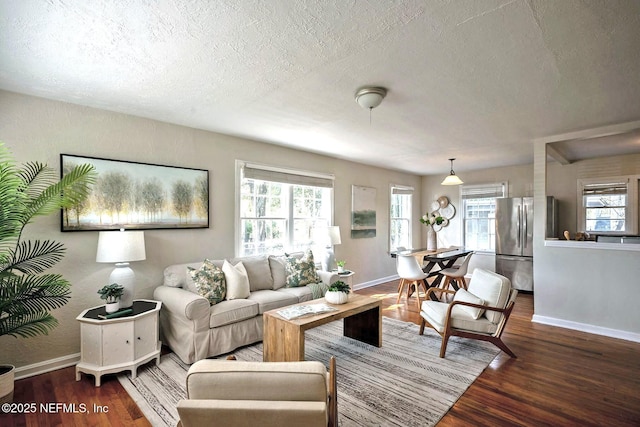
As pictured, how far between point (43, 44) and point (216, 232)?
2.40 m

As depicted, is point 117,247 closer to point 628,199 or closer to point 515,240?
point 515,240

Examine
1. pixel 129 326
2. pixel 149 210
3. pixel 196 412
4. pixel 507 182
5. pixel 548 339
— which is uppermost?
pixel 507 182

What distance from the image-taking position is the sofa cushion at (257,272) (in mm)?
3689

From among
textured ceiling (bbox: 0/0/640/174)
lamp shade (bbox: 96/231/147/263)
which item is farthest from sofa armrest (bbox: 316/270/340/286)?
lamp shade (bbox: 96/231/147/263)

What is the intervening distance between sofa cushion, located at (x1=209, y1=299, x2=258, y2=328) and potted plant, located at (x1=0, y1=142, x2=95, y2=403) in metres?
1.19

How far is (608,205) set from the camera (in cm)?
523

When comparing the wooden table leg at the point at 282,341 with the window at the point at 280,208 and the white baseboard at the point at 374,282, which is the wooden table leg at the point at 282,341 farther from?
the white baseboard at the point at 374,282

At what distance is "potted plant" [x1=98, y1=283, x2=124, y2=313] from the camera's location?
8.48 feet

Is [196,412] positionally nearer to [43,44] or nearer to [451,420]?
[451,420]

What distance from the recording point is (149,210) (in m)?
3.30

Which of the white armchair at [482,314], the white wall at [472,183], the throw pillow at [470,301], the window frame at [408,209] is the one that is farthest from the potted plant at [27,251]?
the white wall at [472,183]

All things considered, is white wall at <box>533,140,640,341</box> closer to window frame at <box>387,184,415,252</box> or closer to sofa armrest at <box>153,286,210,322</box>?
window frame at <box>387,184,415,252</box>

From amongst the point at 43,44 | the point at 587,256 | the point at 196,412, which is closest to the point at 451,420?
the point at 196,412

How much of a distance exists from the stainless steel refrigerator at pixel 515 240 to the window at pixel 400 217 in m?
1.91
